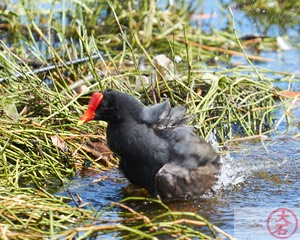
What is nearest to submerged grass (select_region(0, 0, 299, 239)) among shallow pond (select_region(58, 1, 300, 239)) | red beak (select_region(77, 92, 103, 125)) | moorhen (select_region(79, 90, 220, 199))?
shallow pond (select_region(58, 1, 300, 239))

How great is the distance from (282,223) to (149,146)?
0.88 metres

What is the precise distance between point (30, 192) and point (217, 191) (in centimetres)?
115

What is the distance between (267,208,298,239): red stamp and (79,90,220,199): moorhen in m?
0.53

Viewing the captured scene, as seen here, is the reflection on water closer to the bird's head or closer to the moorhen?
the moorhen

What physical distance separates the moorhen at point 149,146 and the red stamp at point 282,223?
0.53 meters

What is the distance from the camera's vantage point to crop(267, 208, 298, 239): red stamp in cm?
391

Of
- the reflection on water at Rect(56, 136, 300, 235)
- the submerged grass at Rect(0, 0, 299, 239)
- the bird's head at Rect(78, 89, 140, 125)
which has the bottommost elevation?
the reflection on water at Rect(56, 136, 300, 235)

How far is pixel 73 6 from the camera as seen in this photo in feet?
25.7

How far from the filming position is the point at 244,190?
4.71 m

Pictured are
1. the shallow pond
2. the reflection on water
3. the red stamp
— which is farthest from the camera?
the reflection on water

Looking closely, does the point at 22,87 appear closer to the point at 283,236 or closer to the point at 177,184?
the point at 177,184

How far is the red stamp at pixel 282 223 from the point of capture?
3.91m

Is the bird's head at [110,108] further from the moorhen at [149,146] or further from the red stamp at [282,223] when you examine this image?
the red stamp at [282,223]

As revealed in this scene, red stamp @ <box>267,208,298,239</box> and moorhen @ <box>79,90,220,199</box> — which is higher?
moorhen @ <box>79,90,220,199</box>
